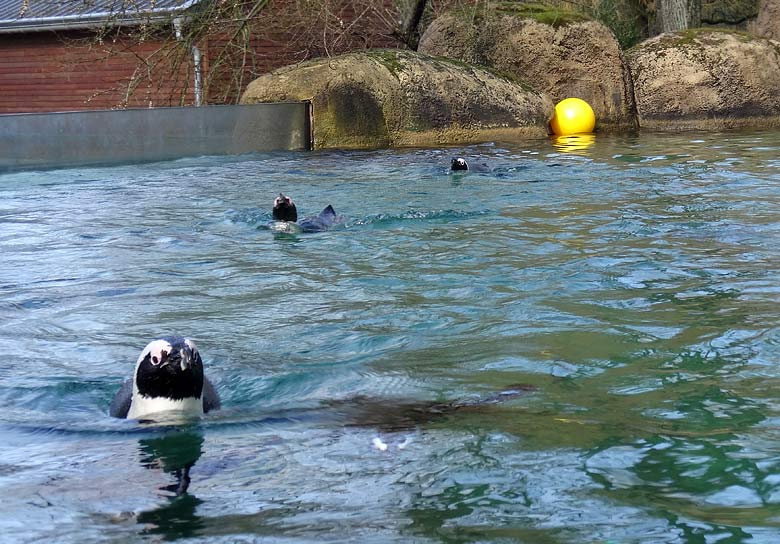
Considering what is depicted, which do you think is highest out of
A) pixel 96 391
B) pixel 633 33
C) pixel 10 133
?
pixel 633 33

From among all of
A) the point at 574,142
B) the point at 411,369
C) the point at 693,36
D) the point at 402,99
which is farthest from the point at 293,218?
the point at 693,36

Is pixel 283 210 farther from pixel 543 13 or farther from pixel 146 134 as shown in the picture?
pixel 543 13

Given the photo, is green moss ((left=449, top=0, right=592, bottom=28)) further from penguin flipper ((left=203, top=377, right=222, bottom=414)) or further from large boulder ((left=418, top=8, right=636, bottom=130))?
penguin flipper ((left=203, top=377, right=222, bottom=414))

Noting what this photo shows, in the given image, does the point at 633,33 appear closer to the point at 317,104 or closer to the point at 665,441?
the point at 317,104

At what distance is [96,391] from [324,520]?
1940 millimetres

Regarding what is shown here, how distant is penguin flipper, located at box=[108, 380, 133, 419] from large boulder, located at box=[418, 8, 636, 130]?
14.7 m

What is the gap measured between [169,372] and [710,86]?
16027 millimetres

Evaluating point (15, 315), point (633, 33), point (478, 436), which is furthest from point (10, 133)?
point (633, 33)

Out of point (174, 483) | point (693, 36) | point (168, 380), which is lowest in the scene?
point (174, 483)

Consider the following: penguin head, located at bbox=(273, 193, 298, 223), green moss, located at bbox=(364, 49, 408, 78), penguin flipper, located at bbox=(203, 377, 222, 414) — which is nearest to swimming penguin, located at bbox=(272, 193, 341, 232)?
penguin head, located at bbox=(273, 193, 298, 223)

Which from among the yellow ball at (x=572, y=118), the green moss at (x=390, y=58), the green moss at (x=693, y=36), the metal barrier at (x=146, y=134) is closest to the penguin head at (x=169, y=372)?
the metal barrier at (x=146, y=134)

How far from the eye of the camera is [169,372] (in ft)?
13.0

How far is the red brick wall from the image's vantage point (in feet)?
65.4

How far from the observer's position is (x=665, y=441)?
3.65 meters
